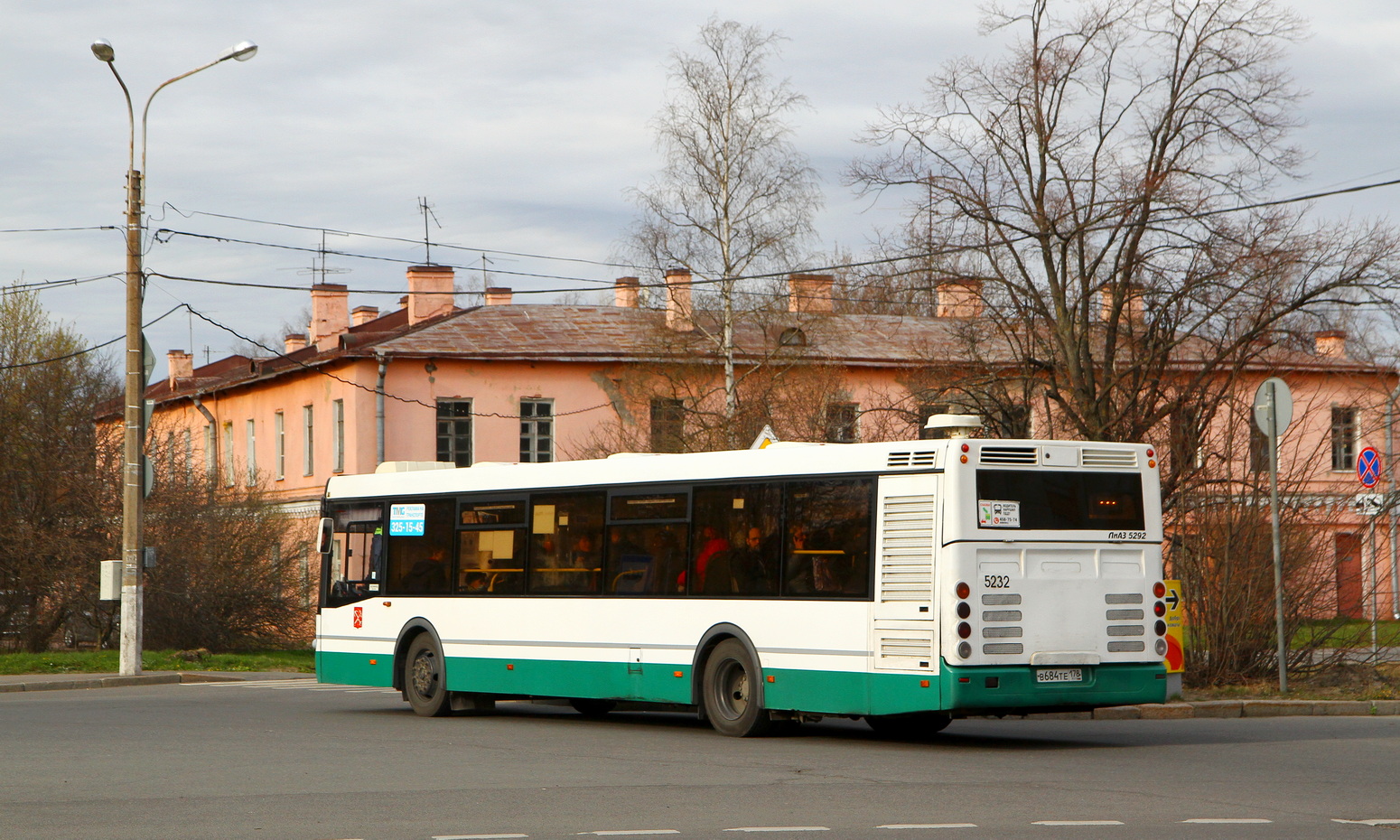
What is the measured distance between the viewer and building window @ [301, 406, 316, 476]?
47.6m

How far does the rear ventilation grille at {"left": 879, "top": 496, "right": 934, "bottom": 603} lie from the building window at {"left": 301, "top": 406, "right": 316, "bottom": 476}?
3551 cm

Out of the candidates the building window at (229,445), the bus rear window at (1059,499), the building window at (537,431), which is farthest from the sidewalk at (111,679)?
the building window at (229,445)

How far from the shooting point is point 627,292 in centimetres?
4716

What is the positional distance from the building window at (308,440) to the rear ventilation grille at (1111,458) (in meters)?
35.8

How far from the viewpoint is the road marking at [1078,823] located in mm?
9320

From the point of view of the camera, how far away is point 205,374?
72062 mm

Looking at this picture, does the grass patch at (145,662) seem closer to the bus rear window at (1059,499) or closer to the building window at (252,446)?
the bus rear window at (1059,499)

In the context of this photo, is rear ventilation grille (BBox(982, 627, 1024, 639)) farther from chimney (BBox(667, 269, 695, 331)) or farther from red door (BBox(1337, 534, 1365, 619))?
chimney (BBox(667, 269, 695, 331))

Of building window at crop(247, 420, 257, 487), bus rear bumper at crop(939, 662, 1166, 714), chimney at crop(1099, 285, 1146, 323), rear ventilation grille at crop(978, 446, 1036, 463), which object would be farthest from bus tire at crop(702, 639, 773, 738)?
Answer: building window at crop(247, 420, 257, 487)

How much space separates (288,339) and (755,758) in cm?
5368

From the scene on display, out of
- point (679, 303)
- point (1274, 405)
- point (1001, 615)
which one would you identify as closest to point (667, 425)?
point (679, 303)

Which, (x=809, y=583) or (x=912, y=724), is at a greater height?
(x=809, y=583)

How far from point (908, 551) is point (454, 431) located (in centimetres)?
3228

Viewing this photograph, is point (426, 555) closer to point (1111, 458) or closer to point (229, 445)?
point (1111, 458)
